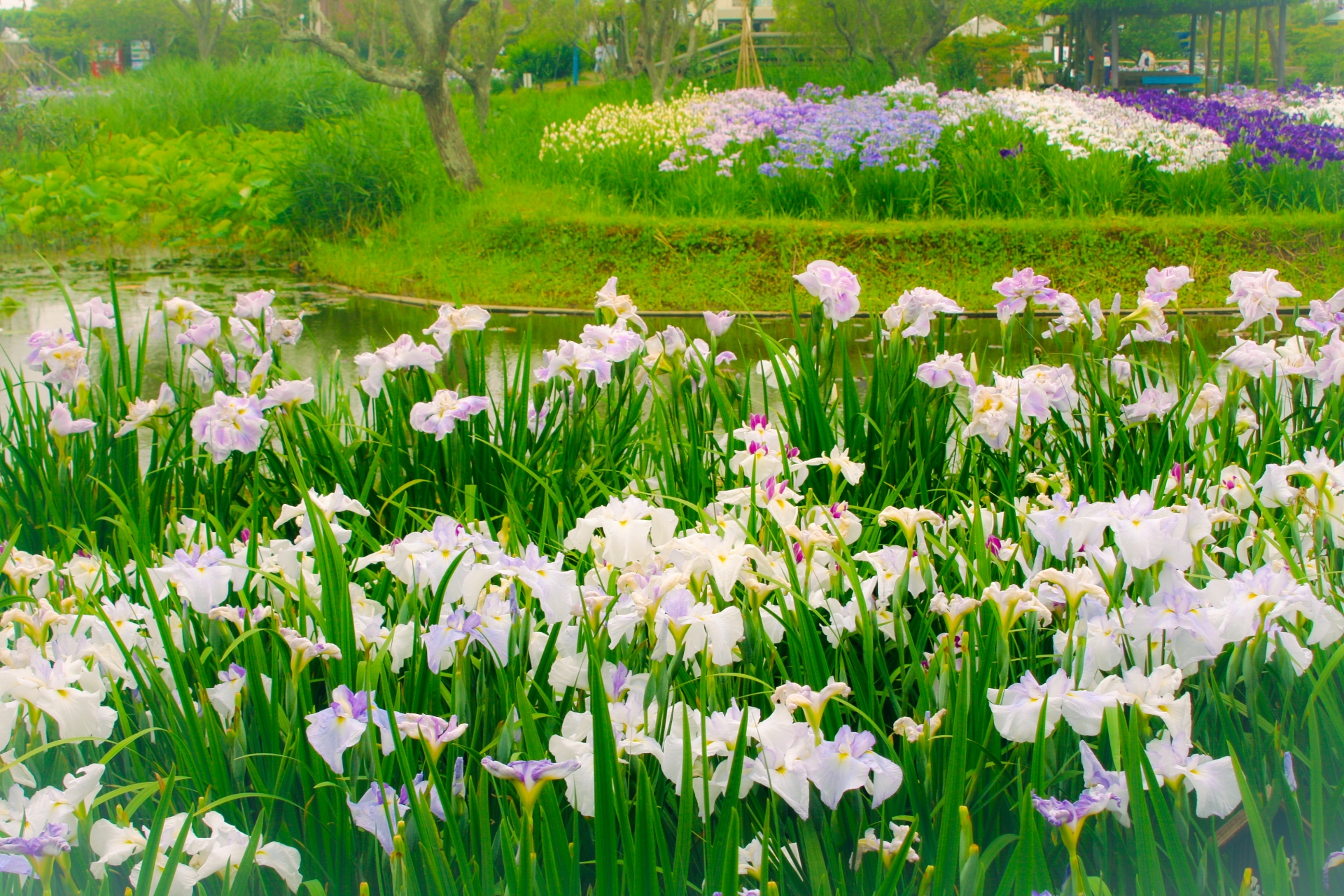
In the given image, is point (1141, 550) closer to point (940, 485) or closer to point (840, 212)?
point (940, 485)

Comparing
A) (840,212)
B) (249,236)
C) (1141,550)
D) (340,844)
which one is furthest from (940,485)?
(249,236)

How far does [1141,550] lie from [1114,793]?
398 millimetres

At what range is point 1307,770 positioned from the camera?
4.76 ft

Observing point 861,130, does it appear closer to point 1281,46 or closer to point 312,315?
point 312,315

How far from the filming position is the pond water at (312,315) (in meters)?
6.09

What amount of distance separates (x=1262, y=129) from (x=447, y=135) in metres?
7.72

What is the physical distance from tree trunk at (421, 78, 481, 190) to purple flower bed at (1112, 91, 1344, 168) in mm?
6891

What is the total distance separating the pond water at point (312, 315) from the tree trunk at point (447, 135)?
1729 mm

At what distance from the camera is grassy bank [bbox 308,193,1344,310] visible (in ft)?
24.2

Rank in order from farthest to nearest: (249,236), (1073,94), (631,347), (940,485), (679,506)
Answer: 1. (1073,94)
2. (249,236)
3. (940,485)
4. (631,347)
5. (679,506)

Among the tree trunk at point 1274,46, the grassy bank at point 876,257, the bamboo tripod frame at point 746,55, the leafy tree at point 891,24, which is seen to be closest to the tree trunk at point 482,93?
the bamboo tripod frame at point 746,55

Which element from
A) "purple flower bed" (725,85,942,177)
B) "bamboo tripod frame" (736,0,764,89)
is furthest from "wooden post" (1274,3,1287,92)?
"purple flower bed" (725,85,942,177)

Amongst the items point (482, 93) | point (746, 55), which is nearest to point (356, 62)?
point (482, 93)

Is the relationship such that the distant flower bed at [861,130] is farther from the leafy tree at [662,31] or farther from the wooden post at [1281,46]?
the wooden post at [1281,46]
